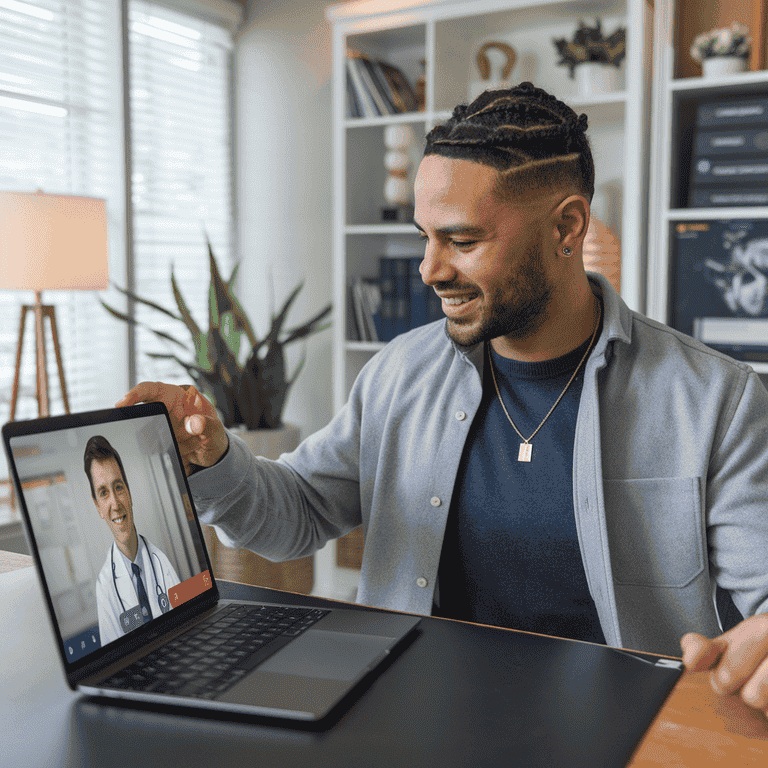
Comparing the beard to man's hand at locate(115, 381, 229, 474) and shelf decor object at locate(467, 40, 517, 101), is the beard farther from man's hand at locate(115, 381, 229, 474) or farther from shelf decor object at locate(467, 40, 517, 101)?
shelf decor object at locate(467, 40, 517, 101)

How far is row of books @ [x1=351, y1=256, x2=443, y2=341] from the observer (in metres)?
3.07

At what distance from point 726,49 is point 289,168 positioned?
193cm

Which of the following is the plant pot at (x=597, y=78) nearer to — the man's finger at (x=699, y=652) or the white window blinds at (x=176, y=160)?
the white window blinds at (x=176, y=160)

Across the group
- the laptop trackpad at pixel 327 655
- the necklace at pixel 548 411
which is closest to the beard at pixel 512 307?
the necklace at pixel 548 411

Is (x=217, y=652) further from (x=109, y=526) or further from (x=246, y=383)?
(x=246, y=383)

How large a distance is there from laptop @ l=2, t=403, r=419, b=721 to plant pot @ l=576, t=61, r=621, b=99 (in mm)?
2244

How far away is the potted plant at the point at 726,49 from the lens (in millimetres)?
2488

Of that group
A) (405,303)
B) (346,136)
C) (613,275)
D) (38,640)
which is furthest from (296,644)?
(346,136)

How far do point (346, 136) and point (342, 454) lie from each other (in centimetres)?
203

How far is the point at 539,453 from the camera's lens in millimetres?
1300

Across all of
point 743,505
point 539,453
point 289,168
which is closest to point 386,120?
point 289,168

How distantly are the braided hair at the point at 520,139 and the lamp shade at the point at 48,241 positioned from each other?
1610mm

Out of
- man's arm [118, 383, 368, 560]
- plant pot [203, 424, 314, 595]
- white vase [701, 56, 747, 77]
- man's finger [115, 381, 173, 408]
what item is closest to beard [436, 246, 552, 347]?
man's arm [118, 383, 368, 560]

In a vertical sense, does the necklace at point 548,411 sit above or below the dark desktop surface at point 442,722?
above
